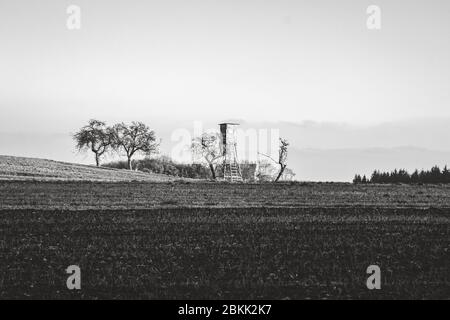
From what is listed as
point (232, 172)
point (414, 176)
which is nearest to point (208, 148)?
point (232, 172)

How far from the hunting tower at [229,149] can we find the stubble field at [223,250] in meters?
48.6

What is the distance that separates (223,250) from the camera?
18562mm

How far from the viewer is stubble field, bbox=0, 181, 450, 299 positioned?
45.7ft

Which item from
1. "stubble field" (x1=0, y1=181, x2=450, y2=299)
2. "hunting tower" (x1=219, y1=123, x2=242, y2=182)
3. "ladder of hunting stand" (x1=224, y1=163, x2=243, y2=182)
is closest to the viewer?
"stubble field" (x1=0, y1=181, x2=450, y2=299)

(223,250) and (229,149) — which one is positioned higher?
(229,149)

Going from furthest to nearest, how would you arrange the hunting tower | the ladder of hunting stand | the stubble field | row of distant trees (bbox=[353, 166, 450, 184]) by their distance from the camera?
1. row of distant trees (bbox=[353, 166, 450, 184])
2. the ladder of hunting stand
3. the hunting tower
4. the stubble field

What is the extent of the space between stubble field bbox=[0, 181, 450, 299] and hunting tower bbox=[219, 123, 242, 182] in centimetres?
4862

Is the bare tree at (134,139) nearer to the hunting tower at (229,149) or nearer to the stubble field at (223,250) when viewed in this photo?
the hunting tower at (229,149)

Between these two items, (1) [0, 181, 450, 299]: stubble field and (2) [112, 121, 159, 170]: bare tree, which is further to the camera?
(2) [112, 121, 159, 170]: bare tree

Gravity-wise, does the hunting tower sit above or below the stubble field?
above

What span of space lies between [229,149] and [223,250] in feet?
214

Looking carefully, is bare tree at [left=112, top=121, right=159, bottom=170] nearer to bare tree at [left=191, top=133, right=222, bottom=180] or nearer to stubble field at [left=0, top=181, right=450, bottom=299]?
bare tree at [left=191, top=133, right=222, bottom=180]

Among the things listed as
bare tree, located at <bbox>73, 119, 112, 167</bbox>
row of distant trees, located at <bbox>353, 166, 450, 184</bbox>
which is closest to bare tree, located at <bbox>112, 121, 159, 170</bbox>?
bare tree, located at <bbox>73, 119, 112, 167</bbox>

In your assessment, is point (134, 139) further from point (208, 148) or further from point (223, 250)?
point (223, 250)
